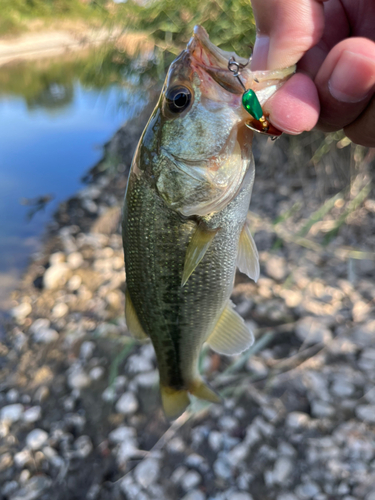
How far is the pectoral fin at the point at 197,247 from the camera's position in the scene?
1.42 metres

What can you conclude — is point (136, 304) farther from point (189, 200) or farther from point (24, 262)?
point (24, 262)

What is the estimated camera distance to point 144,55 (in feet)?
15.6

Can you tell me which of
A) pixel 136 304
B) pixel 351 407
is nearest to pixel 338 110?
pixel 136 304

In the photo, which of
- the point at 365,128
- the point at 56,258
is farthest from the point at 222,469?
the point at 56,258

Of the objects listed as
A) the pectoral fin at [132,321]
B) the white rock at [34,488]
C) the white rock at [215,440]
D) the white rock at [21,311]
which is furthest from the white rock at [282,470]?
the white rock at [21,311]

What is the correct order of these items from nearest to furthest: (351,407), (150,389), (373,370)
Result: (351,407) < (373,370) < (150,389)

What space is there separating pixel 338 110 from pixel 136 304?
48.8 inches

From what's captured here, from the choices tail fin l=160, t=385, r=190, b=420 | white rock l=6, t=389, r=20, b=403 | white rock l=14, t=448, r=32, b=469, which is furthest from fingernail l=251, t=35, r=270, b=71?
white rock l=6, t=389, r=20, b=403

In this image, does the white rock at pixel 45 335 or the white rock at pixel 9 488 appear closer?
the white rock at pixel 9 488

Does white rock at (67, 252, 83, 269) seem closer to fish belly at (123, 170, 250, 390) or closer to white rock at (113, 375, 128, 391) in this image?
white rock at (113, 375, 128, 391)

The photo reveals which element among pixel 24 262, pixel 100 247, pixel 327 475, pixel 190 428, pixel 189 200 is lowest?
pixel 24 262

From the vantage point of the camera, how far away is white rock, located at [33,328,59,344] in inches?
151

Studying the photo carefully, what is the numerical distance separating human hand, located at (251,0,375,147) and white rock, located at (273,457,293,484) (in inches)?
77.2

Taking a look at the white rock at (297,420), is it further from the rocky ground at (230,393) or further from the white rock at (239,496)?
the white rock at (239,496)
